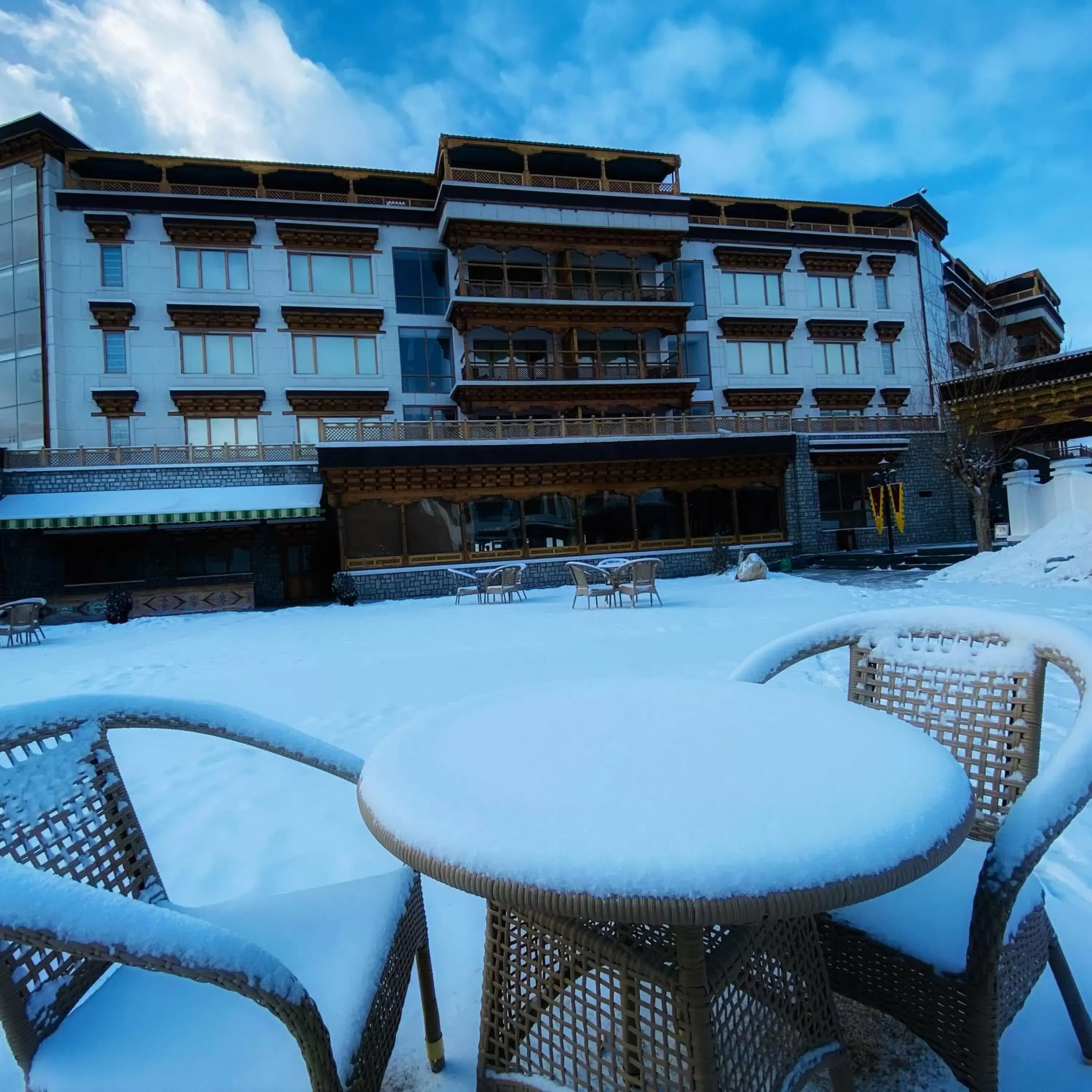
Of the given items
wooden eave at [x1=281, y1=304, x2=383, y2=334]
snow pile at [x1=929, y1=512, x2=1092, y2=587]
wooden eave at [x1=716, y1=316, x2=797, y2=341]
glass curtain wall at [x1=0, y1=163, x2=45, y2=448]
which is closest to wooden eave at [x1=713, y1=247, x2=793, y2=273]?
wooden eave at [x1=716, y1=316, x2=797, y2=341]

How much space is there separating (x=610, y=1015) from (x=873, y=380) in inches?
1160

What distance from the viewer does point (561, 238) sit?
23.6 m

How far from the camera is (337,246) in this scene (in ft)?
73.9

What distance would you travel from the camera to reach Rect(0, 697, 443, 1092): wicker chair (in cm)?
102

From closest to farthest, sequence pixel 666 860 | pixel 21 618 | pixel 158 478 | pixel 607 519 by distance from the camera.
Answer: pixel 666 860
pixel 21 618
pixel 158 478
pixel 607 519

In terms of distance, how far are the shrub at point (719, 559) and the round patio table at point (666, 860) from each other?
18.4 metres

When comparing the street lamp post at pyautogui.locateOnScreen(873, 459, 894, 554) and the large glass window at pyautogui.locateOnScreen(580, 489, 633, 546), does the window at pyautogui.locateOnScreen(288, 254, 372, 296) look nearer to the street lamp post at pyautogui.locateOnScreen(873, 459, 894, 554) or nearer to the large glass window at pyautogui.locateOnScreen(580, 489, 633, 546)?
the large glass window at pyautogui.locateOnScreen(580, 489, 633, 546)

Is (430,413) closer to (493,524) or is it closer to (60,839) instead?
(493,524)

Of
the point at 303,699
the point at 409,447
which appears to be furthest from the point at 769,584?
the point at 303,699

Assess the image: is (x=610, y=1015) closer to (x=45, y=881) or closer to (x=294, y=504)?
(x=45, y=881)

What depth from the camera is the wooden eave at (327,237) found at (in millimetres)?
21984

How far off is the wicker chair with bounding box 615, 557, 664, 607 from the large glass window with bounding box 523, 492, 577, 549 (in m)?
6.24

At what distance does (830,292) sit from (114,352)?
25754mm

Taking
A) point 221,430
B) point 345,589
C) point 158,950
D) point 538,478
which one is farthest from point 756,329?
point 158,950
